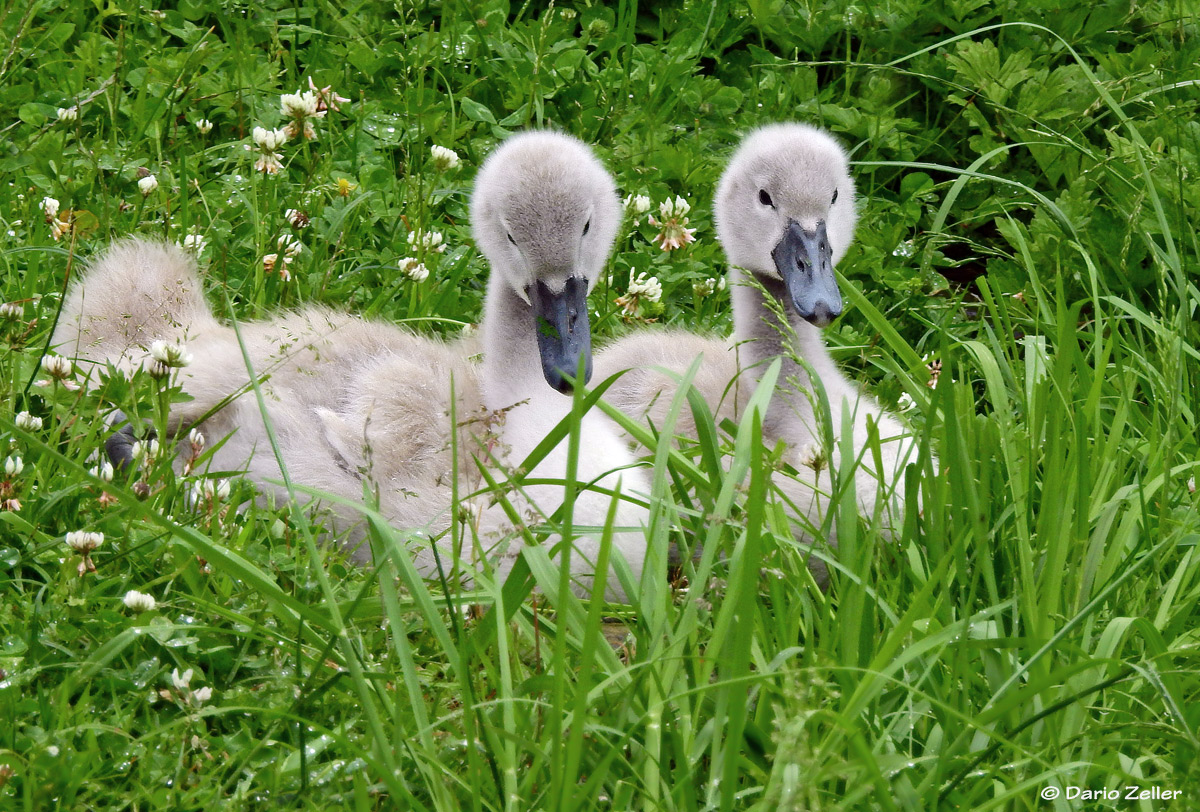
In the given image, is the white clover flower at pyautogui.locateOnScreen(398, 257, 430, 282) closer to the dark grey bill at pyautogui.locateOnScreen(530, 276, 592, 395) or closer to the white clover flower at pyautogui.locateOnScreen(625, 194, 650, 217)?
the white clover flower at pyautogui.locateOnScreen(625, 194, 650, 217)

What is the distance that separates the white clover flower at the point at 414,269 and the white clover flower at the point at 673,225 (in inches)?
32.3

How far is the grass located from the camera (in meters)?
2.25

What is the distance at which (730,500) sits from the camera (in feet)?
8.06

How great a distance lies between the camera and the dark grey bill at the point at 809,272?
371 cm

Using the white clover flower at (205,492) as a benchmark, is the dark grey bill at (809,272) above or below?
above

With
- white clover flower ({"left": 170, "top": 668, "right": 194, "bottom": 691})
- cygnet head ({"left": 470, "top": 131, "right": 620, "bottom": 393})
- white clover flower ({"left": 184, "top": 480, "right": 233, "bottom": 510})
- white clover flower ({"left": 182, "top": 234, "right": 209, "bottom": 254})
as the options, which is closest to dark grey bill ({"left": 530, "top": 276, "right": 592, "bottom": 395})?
cygnet head ({"left": 470, "top": 131, "right": 620, "bottom": 393})

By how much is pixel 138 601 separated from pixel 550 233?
147 cm

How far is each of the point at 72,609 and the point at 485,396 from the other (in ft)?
4.72

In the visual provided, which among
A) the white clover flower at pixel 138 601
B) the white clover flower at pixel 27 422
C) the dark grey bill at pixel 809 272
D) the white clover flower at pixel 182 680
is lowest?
the white clover flower at pixel 182 680

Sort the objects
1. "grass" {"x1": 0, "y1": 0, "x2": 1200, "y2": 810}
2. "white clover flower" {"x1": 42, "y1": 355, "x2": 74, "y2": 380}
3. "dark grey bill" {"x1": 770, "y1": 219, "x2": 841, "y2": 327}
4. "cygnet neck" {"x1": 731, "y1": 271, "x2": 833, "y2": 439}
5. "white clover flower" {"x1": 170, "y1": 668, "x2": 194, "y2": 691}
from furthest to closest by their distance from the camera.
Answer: "cygnet neck" {"x1": 731, "y1": 271, "x2": 833, "y2": 439} < "dark grey bill" {"x1": 770, "y1": 219, "x2": 841, "y2": 327} < "white clover flower" {"x1": 42, "y1": 355, "x2": 74, "y2": 380} < "white clover flower" {"x1": 170, "y1": 668, "x2": 194, "y2": 691} < "grass" {"x1": 0, "y1": 0, "x2": 1200, "y2": 810}

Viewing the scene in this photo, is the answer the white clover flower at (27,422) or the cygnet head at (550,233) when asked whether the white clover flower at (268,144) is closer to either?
the cygnet head at (550,233)

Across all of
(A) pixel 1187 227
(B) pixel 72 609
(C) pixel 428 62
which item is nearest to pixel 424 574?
(B) pixel 72 609

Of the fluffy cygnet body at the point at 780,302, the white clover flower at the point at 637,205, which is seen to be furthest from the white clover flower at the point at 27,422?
the white clover flower at the point at 637,205

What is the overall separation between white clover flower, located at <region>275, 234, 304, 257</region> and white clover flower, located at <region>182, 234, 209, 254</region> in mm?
242
